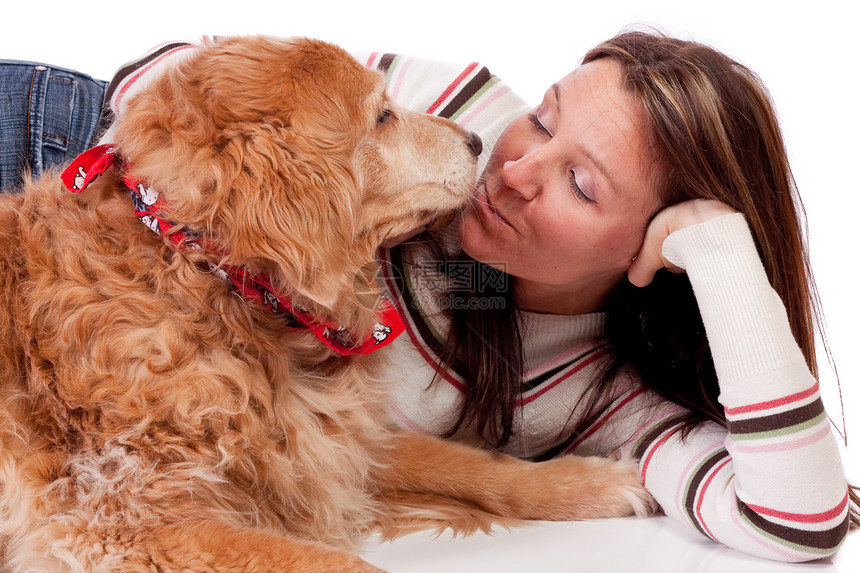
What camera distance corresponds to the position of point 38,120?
2.59m

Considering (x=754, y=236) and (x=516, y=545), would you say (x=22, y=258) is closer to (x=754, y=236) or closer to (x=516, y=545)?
(x=516, y=545)

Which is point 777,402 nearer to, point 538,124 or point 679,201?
point 679,201

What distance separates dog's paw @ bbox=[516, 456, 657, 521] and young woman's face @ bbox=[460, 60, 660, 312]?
51 cm

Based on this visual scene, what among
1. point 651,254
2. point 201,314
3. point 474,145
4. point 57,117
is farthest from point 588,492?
point 57,117

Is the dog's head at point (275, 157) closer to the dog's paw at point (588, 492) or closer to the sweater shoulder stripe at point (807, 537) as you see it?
the dog's paw at point (588, 492)

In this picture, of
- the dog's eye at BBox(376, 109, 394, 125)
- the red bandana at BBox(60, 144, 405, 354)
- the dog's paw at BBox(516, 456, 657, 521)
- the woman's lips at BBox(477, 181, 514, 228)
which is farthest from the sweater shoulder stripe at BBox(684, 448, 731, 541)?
the dog's eye at BBox(376, 109, 394, 125)

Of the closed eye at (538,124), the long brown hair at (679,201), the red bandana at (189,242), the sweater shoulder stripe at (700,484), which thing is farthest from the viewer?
the closed eye at (538,124)

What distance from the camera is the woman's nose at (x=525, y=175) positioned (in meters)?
1.97

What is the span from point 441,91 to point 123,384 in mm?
1428

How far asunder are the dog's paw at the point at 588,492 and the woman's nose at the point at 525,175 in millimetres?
731

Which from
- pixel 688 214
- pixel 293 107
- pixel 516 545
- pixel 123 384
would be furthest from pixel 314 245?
pixel 688 214

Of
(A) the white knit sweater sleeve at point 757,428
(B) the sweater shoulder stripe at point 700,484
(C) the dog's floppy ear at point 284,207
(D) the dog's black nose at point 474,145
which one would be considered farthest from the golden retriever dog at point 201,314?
(B) the sweater shoulder stripe at point 700,484

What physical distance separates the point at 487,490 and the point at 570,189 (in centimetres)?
79

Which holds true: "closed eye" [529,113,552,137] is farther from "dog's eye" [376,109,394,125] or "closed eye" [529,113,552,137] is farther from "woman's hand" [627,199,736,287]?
"dog's eye" [376,109,394,125]
